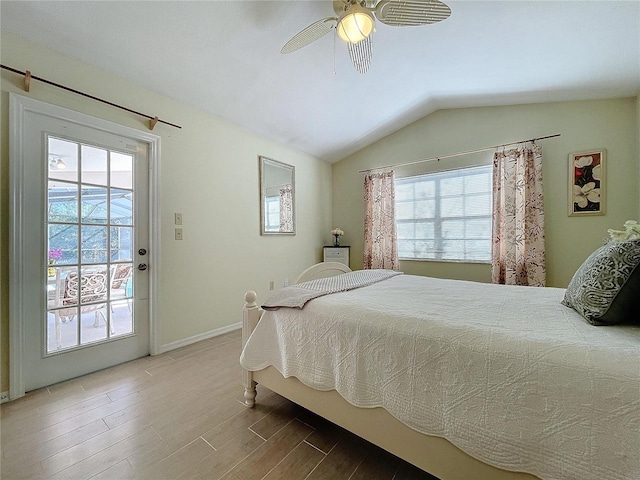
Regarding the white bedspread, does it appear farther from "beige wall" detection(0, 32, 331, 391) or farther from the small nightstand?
the small nightstand

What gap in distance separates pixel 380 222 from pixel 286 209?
4.66 ft

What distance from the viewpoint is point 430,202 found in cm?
362

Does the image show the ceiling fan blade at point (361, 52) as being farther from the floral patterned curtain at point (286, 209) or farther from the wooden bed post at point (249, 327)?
the floral patterned curtain at point (286, 209)

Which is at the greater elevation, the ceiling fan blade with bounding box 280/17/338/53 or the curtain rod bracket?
the ceiling fan blade with bounding box 280/17/338/53

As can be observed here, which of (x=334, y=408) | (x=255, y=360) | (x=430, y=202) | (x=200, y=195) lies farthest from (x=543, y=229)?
(x=200, y=195)

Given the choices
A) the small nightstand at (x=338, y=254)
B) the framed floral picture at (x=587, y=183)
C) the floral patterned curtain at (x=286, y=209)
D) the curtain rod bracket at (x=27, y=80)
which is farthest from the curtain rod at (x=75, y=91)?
the framed floral picture at (x=587, y=183)

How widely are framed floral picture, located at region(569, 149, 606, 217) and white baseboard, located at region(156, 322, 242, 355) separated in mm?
3962

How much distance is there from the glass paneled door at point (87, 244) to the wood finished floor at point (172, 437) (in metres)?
0.41

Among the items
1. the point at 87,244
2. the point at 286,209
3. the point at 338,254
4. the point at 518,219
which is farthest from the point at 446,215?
the point at 87,244

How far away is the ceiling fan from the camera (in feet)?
4.68

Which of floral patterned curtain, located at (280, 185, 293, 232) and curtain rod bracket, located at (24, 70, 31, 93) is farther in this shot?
floral patterned curtain, located at (280, 185, 293, 232)

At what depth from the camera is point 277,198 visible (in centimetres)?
357

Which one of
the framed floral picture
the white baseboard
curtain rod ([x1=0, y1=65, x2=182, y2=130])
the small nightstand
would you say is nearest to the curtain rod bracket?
curtain rod ([x1=0, y1=65, x2=182, y2=130])

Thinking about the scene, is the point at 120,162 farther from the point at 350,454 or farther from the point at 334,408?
the point at 350,454
